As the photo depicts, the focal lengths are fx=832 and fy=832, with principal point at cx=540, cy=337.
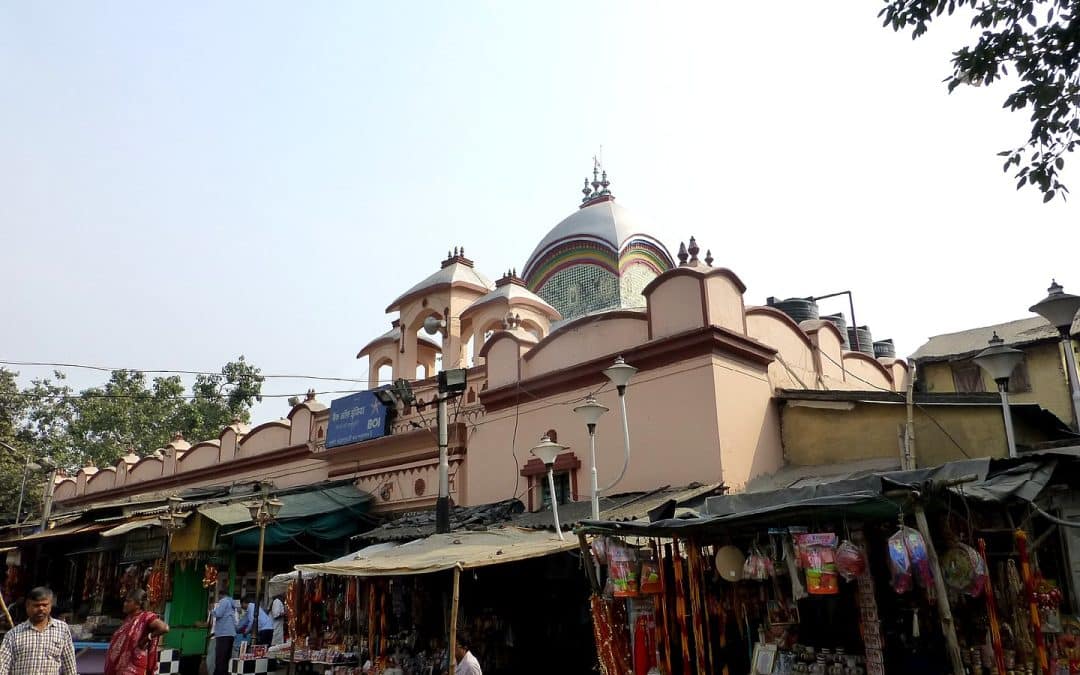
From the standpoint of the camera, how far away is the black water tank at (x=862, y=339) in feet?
55.1

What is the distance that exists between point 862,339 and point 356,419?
10398 millimetres

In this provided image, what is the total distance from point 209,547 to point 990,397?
1123 centimetres

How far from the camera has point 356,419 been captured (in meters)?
15.9

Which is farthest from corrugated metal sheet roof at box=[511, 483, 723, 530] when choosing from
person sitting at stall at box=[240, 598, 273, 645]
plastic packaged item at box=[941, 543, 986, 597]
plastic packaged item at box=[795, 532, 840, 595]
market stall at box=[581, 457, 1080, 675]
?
person sitting at stall at box=[240, 598, 273, 645]

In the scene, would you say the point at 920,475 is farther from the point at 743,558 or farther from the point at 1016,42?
the point at 1016,42

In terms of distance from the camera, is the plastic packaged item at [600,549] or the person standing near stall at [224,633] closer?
the plastic packaged item at [600,549]

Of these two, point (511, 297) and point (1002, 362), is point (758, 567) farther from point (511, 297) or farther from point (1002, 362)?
point (511, 297)

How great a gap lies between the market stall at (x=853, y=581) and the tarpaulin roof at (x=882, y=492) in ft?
0.05

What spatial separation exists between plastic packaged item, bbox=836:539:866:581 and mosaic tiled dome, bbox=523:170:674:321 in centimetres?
1067

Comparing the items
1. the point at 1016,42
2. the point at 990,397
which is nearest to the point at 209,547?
the point at 990,397

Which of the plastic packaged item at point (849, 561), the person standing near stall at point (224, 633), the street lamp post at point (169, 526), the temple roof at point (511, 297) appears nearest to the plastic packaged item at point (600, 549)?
the plastic packaged item at point (849, 561)

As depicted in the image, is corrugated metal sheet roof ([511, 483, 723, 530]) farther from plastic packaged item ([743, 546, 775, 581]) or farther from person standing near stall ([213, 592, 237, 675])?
person standing near stall ([213, 592, 237, 675])

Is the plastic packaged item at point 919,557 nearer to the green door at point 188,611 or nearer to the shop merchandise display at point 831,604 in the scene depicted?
the shop merchandise display at point 831,604

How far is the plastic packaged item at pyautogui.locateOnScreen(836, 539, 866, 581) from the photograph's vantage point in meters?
6.36
